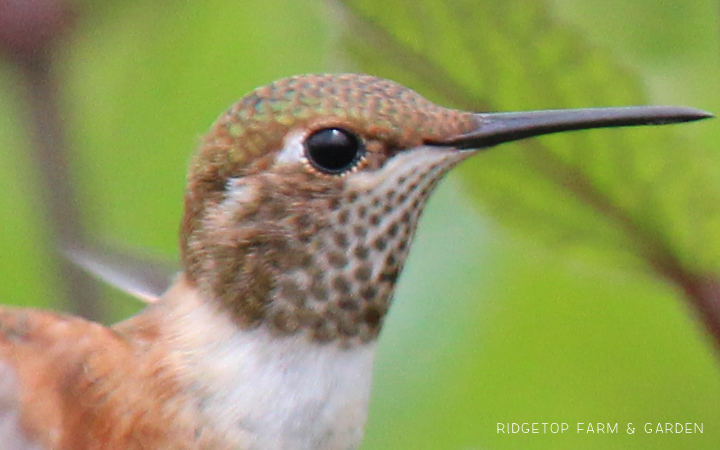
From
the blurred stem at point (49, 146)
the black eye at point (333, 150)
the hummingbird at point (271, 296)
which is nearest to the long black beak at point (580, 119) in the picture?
the hummingbird at point (271, 296)

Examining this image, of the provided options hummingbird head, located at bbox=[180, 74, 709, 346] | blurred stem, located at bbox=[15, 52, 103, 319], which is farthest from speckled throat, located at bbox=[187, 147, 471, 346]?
blurred stem, located at bbox=[15, 52, 103, 319]

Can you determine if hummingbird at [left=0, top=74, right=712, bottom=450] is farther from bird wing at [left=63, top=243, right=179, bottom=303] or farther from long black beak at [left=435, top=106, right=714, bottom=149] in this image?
bird wing at [left=63, top=243, right=179, bottom=303]

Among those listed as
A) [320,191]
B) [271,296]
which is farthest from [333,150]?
[271,296]

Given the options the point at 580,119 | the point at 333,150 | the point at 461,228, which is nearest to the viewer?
the point at 580,119

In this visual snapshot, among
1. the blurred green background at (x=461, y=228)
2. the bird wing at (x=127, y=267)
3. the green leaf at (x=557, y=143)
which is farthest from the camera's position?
the bird wing at (x=127, y=267)

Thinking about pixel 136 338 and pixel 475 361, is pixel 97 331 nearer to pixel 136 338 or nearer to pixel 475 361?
pixel 136 338

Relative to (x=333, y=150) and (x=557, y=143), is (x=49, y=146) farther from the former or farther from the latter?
(x=557, y=143)

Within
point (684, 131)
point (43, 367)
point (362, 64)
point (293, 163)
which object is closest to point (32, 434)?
point (43, 367)

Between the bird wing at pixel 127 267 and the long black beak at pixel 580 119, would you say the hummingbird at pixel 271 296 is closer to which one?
the long black beak at pixel 580 119
